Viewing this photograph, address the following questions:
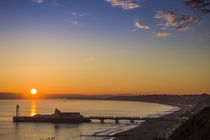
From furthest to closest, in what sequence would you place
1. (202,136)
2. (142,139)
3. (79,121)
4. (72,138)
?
(79,121) → (72,138) → (142,139) → (202,136)

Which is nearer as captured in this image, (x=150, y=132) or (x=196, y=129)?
(x=196, y=129)

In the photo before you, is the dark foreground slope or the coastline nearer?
the dark foreground slope

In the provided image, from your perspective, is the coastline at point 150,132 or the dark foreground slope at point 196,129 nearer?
the dark foreground slope at point 196,129

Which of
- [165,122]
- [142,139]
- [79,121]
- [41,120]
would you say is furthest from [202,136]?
[41,120]

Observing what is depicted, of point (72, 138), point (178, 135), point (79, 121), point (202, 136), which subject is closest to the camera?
point (202, 136)

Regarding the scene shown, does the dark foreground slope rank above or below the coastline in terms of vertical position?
above

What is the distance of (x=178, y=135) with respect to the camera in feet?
98.6

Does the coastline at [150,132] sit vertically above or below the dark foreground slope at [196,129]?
below

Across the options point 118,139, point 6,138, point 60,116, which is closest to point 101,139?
point 118,139

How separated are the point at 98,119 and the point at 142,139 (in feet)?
180

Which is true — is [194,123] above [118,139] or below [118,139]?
above

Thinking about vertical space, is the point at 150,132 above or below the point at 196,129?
below

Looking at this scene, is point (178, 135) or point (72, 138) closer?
point (178, 135)

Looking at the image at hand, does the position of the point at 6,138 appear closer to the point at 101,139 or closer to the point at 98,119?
the point at 101,139
